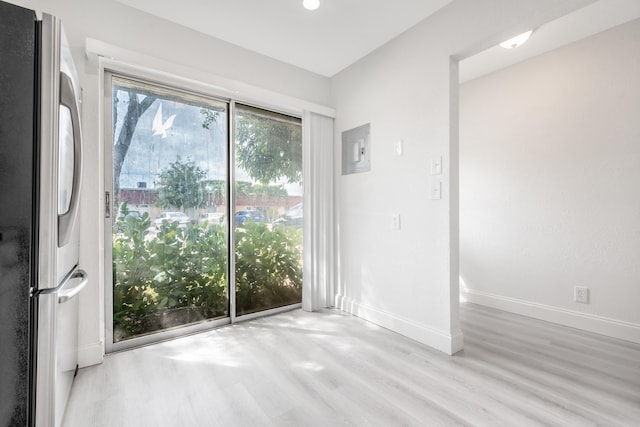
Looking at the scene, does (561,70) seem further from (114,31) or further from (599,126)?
(114,31)

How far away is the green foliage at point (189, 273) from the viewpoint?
2209 millimetres

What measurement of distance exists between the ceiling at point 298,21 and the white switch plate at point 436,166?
1.11 m

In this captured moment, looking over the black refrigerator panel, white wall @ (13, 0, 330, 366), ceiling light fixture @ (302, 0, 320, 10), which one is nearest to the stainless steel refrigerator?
the black refrigerator panel

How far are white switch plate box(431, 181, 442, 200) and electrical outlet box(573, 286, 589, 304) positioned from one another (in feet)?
5.41

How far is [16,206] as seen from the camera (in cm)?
98

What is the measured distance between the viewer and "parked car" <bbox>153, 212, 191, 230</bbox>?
7.62 feet

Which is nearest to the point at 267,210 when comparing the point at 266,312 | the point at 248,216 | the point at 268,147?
the point at 248,216

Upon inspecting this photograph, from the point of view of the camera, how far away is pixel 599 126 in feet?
8.04

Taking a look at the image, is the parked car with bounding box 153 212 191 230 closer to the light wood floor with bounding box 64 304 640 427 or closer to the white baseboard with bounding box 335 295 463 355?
the light wood floor with bounding box 64 304 640 427

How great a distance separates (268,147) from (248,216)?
737mm

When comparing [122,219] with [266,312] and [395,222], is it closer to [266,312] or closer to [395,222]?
[266,312]

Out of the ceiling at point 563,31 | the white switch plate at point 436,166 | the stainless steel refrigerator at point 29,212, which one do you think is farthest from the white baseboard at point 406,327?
the ceiling at point 563,31

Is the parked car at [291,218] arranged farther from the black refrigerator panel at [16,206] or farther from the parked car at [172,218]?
the black refrigerator panel at [16,206]

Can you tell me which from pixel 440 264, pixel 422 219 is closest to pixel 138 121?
pixel 422 219
